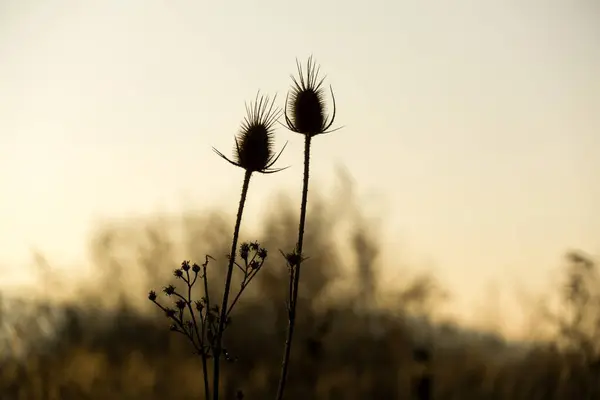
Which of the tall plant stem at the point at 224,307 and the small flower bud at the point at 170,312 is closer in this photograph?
the tall plant stem at the point at 224,307

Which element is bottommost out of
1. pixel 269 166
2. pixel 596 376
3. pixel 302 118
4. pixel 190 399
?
pixel 190 399

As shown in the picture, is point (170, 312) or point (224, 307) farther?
point (170, 312)

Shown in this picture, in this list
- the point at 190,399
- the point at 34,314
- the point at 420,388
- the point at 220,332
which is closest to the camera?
the point at 220,332

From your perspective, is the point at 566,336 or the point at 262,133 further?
the point at 566,336

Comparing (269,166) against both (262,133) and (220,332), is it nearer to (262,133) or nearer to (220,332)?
(262,133)

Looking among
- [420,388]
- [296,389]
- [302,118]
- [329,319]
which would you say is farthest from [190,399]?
[302,118]

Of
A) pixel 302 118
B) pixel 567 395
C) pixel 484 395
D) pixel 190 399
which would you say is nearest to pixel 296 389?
pixel 190 399

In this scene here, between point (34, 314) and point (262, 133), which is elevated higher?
point (262, 133)

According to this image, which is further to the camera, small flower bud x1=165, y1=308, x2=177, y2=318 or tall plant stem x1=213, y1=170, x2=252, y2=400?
small flower bud x1=165, y1=308, x2=177, y2=318

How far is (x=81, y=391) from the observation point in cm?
1277

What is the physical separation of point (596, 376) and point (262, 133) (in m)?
7.86

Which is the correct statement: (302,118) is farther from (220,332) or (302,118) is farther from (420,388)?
(420,388)

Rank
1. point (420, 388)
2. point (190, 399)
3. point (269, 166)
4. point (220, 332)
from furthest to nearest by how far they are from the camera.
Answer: point (190, 399) < point (420, 388) < point (269, 166) < point (220, 332)

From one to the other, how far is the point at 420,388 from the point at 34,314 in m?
5.47
